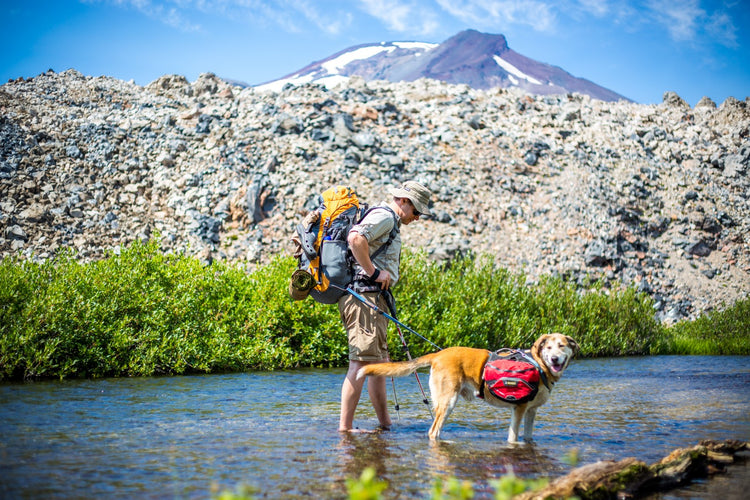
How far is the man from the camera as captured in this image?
6508 millimetres

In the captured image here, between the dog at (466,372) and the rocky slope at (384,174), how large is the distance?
48.2 ft

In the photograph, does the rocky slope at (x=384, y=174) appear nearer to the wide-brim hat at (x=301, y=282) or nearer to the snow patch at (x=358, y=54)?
the wide-brim hat at (x=301, y=282)

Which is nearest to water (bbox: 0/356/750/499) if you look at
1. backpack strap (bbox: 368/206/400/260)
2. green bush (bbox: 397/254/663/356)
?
backpack strap (bbox: 368/206/400/260)

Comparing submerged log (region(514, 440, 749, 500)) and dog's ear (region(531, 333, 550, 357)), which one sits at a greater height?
dog's ear (region(531, 333, 550, 357))

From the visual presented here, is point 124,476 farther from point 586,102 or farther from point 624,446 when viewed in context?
point 586,102

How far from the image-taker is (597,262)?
23578 mm

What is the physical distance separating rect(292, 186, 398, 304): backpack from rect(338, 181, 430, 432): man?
0.29 ft

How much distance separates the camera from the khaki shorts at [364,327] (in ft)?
21.5

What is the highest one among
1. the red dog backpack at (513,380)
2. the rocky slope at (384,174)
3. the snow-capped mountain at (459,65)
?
the snow-capped mountain at (459,65)

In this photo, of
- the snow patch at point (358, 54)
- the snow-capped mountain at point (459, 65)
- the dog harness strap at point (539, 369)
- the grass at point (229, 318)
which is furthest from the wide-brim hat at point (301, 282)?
the snow patch at point (358, 54)

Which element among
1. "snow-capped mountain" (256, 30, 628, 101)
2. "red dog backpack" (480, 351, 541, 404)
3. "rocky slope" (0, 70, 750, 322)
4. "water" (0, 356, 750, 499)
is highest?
"snow-capped mountain" (256, 30, 628, 101)

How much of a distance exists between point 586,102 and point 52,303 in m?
32.3

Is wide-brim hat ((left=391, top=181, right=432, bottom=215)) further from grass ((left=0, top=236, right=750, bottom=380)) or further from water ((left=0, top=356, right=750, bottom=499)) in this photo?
grass ((left=0, top=236, right=750, bottom=380))

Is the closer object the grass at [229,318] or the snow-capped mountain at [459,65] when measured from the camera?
the grass at [229,318]
